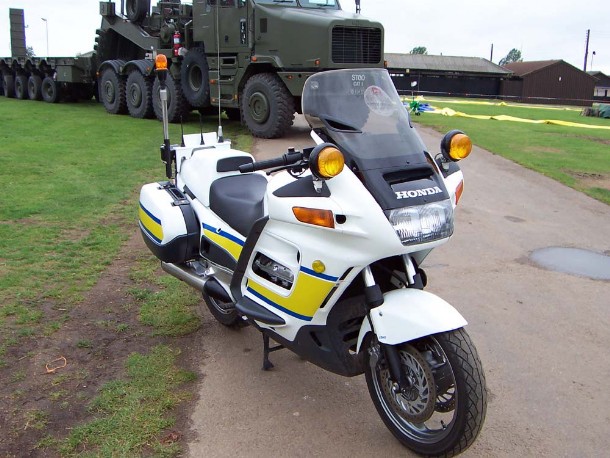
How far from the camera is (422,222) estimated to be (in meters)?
2.97

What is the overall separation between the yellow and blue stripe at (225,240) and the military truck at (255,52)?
23.7 ft

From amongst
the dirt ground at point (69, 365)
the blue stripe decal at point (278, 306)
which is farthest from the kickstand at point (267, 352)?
the dirt ground at point (69, 365)

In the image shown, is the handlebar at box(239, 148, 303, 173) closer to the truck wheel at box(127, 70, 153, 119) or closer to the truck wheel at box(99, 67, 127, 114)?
the truck wheel at box(127, 70, 153, 119)

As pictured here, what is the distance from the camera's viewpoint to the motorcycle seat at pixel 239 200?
373 cm

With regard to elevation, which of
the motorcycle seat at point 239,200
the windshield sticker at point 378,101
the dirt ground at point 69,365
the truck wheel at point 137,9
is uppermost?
the truck wheel at point 137,9

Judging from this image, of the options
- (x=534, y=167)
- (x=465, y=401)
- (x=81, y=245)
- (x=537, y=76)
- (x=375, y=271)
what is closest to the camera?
(x=465, y=401)

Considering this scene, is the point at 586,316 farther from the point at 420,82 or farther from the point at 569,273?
the point at 420,82

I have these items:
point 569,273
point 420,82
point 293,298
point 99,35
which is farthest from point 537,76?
point 293,298

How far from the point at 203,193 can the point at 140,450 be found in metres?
1.82

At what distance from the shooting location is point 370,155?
3074 millimetres

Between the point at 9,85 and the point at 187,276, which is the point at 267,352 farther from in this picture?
the point at 9,85

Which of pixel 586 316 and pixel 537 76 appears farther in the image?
pixel 537 76

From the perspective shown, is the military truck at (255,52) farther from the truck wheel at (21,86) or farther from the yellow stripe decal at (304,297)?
the truck wheel at (21,86)

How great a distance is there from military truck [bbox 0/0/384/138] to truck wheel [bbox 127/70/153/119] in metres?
0.03
